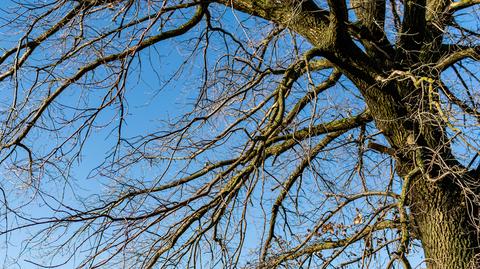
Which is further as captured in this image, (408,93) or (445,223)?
(408,93)

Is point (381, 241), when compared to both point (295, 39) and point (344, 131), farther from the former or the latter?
point (295, 39)

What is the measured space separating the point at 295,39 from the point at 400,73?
→ 107 cm

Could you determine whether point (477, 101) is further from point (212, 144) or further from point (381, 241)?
point (212, 144)

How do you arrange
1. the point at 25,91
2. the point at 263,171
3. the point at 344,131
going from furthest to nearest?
1. the point at 344,131
2. the point at 25,91
3. the point at 263,171

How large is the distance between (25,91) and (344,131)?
308cm

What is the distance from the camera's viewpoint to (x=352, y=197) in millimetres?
5406

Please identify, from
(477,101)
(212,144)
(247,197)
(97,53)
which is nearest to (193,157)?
(212,144)

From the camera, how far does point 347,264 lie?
17.9ft

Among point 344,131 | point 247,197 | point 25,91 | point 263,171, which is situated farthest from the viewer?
point 344,131

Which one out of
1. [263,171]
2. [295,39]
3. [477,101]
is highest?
[295,39]

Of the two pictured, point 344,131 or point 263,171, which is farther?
point 344,131

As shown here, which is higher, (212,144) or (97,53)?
(97,53)

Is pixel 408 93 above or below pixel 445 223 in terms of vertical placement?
above

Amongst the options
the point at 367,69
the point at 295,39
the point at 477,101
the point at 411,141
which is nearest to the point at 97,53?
the point at 295,39
